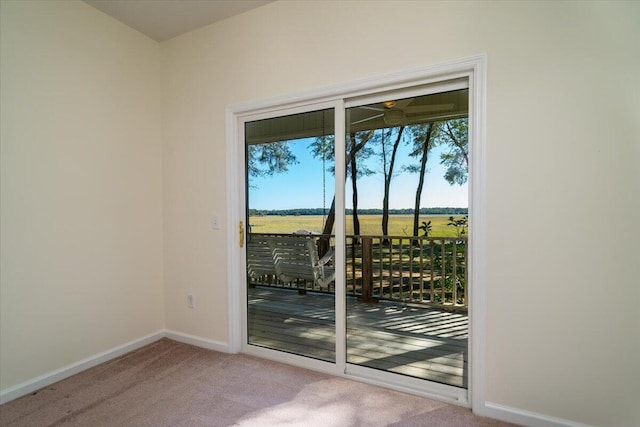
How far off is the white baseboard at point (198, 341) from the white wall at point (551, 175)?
1.97 m

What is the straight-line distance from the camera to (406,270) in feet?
8.02

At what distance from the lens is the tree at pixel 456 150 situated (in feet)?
6.78

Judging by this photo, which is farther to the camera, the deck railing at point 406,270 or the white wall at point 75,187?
the deck railing at point 406,270

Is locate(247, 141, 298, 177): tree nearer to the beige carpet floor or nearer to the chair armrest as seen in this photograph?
the chair armrest

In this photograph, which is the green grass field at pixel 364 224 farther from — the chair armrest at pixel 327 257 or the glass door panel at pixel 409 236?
the chair armrest at pixel 327 257

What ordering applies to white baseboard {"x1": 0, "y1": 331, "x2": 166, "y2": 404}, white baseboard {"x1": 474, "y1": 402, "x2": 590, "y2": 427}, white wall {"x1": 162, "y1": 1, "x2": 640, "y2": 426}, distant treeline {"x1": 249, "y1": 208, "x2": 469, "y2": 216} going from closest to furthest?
white wall {"x1": 162, "y1": 1, "x2": 640, "y2": 426}
white baseboard {"x1": 474, "y1": 402, "x2": 590, "y2": 427}
white baseboard {"x1": 0, "y1": 331, "x2": 166, "y2": 404}
distant treeline {"x1": 249, "y1": 208, "x2": 469, "y2": 216}

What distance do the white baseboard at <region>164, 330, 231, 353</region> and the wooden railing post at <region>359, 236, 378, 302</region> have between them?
1.23m

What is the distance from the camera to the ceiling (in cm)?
241

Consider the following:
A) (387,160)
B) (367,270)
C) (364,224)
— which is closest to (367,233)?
(364,224)

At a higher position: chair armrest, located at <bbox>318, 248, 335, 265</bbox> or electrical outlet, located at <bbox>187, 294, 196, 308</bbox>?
chair armrest, located at <bbox>318, 248, 335, 265</bbox>

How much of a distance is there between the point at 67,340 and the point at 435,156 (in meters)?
2.87

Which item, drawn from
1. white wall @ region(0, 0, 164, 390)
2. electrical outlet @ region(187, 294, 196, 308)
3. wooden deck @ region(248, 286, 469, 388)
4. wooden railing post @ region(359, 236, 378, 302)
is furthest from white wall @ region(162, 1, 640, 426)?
electrical outlet @ region(187, 294, 196, 308)

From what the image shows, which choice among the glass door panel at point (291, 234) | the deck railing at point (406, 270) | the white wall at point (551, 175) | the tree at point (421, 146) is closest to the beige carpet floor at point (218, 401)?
the glass door panel at point (291, 234)

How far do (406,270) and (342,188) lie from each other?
0.78 metres
